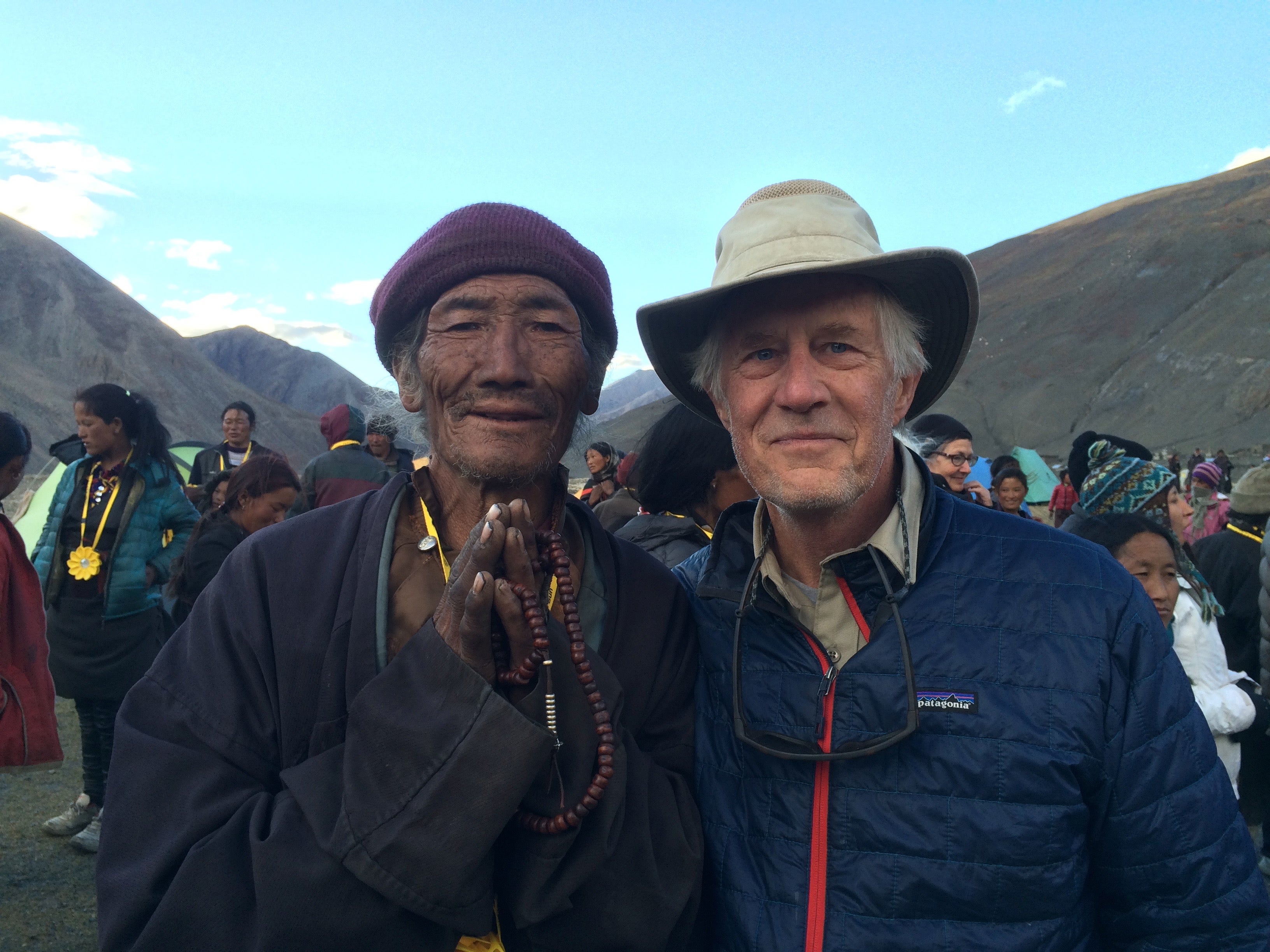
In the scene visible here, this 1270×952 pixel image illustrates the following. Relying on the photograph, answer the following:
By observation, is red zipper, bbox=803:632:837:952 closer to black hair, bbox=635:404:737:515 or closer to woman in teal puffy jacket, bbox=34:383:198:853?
black hair, bbox=635:404:737:515

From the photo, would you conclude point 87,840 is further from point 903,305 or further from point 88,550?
point 903,305

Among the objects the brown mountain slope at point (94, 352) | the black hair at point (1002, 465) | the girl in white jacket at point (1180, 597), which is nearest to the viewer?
the girl in white jacket at point (1180, 597)

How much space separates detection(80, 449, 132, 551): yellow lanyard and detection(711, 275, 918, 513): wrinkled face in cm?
435

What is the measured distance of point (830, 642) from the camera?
1.69 meters

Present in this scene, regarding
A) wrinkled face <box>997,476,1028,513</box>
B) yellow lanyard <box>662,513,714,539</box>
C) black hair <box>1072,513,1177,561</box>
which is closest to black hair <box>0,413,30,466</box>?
yellow lanyard <box>662,513,714,539</box>

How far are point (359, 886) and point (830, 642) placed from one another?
91 centimetres

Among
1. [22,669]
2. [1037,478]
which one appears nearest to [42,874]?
[22,669]

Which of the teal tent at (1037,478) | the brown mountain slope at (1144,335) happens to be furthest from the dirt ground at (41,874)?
the brown mountain slope at (1144,335)

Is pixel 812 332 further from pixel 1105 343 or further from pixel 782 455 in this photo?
pixel 1105 343

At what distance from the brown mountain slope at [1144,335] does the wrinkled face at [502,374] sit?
161 feet

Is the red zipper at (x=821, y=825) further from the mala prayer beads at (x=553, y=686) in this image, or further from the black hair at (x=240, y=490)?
the black hair at (x=240, y=490)

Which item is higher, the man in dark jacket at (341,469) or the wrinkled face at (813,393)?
the wrinkled face at (813,393)

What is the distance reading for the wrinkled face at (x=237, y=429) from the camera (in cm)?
797

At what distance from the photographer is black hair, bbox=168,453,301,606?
14.6ft
